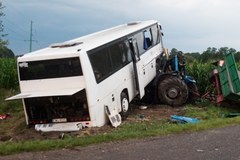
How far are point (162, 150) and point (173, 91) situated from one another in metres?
8.56

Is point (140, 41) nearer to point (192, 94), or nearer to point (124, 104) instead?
point (192, 94)

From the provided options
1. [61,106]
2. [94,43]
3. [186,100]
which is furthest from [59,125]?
[186,100]

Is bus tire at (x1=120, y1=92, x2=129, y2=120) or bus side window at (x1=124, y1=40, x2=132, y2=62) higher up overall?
bus side window at (x1=124, y1=40, x2=132, y2=62)

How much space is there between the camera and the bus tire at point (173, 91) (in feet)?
55.6

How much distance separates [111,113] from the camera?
517 inches

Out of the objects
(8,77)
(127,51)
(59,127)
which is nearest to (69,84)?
(59,127)

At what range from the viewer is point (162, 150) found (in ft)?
28.0

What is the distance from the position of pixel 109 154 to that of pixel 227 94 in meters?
8.56

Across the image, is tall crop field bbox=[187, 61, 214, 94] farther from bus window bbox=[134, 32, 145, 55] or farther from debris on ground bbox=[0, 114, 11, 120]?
debris on ground bbox=[0, 114, 11, 120]

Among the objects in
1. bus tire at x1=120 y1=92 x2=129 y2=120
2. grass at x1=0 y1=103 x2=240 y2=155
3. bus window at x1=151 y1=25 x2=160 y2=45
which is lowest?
bus tire at x1=120 y1=92 x2=129 y2=120

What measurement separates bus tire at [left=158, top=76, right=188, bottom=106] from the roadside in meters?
7.21

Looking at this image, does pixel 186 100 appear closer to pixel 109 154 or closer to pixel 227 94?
pixel 227 94

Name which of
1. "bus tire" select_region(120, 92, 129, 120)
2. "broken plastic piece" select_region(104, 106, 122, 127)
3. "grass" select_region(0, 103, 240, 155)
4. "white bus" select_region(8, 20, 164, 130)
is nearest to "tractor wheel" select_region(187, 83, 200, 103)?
"bus tire" select_region(120, 92, 129, 120)

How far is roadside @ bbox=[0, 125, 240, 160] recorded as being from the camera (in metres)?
8.16
